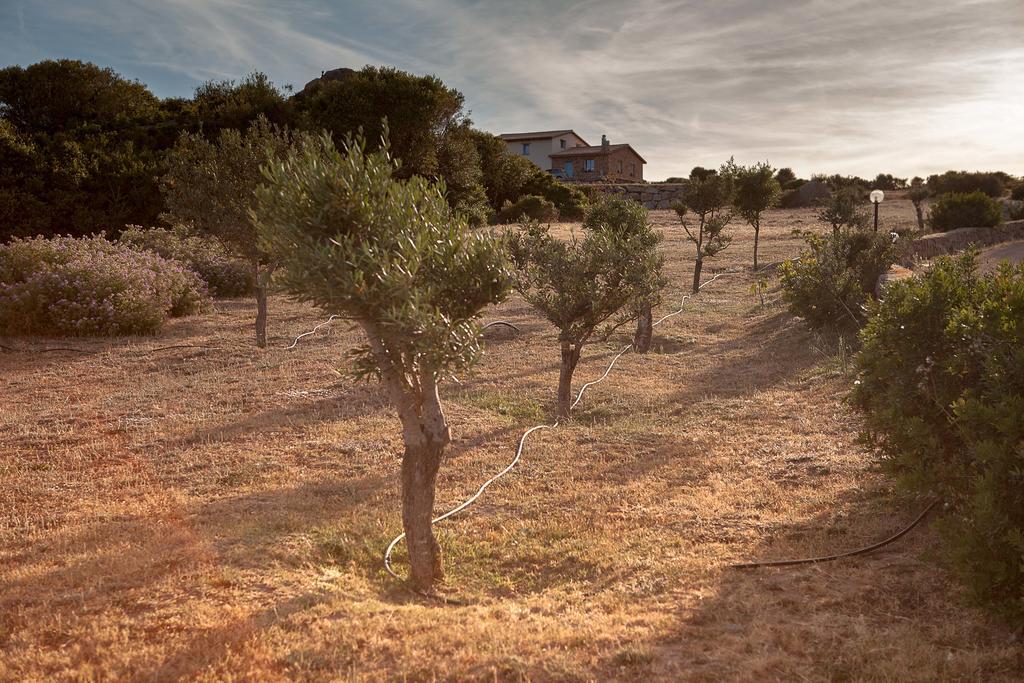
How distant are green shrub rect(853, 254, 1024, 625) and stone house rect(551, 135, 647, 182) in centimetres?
6197

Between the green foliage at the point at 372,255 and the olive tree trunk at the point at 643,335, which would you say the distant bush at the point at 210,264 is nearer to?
the olive tree trunk at the point at 643,335

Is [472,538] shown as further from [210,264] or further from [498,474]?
[210,264]

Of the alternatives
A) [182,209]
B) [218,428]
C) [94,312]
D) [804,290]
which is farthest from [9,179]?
[804,290]

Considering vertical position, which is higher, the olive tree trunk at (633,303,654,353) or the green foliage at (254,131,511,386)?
the green foliage at (254,131,511,386)

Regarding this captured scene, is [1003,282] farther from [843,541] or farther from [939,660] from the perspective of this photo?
[939,660]

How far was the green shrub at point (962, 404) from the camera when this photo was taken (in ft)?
17.8

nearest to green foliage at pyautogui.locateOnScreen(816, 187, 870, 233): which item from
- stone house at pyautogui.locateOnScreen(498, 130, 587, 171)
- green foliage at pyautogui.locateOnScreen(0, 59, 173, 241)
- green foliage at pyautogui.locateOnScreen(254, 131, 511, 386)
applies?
green foliage at pyautogui.locateOnScreen(254, 131, 511, 386)

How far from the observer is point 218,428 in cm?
1181

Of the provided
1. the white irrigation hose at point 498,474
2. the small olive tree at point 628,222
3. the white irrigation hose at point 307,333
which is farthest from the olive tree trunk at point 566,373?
the white irrigation hose at point 307,333

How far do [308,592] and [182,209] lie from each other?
14477mm

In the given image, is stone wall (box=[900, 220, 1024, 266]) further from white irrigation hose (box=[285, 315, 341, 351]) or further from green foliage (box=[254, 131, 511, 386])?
green foliage (box=[254, 131, 511, 386])

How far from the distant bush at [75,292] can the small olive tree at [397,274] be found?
1520cm

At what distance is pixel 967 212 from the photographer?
35.8 metres

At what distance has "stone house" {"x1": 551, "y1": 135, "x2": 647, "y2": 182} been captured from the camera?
70562 mm
